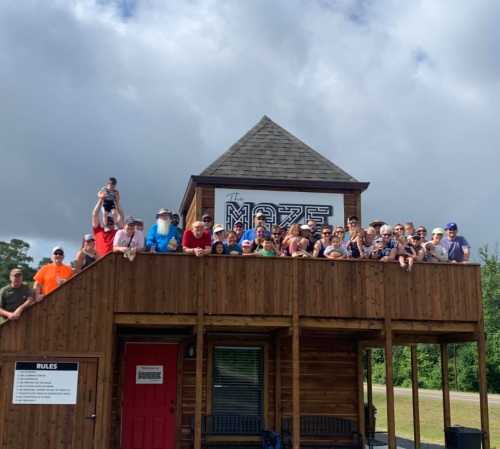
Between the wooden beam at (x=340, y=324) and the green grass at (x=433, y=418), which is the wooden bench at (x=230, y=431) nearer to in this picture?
the wooden beam at (x=340, y=324)

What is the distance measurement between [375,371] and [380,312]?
1461 inches

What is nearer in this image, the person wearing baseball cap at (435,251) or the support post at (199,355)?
the support post at (199,355)

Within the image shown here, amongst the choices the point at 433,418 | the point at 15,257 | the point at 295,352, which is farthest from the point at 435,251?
the point at 15,257

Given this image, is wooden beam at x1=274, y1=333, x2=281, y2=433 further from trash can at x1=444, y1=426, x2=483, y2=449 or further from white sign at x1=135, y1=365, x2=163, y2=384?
trash can at x1=444, y1=426, x2=483, y2=449

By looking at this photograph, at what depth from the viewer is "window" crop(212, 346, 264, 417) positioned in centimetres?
1450

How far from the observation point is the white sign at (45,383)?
11.1m

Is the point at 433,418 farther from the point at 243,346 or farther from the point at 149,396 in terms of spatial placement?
the point at 149,396

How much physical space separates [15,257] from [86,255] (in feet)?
229

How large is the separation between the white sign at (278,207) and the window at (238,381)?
3.30m

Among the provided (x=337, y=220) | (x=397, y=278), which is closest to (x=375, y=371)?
(x=337, y=220)

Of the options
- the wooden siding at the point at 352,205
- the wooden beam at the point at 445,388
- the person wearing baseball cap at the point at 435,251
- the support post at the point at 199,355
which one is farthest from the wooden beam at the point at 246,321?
the wooden siding at the point at 352,205

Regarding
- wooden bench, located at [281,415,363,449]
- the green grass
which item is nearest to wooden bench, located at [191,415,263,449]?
wooden bench, located at [281,415,363,449]

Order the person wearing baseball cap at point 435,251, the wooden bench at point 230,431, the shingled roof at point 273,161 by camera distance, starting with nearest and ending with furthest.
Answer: the person wearing baseball cap at point 435,251 < the wooden bench at point 230,431 < the shingled roof at point 273,161

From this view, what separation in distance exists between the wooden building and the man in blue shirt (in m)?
0.21
